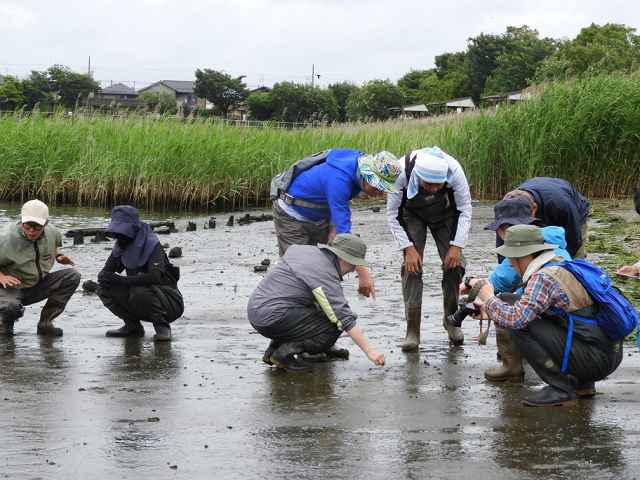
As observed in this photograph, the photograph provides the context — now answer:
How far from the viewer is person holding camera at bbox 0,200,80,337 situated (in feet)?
27.9

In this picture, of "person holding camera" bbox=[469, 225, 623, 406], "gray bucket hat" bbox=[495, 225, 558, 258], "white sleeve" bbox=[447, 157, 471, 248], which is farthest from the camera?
"white sleeve" bbox=[447, 157, 471, 248]

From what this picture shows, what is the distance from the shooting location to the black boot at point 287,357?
736 cm

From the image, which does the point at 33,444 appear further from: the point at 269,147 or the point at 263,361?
the point at 269,147

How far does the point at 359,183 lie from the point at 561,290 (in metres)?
2.26

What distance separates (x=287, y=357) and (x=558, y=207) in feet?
6.66

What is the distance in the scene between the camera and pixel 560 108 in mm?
21562

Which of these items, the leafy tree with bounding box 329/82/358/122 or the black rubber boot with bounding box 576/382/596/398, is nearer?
the black rubber boot with bounding box 576/382/596/398

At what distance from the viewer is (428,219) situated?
8.30m

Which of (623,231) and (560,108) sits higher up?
(560,108)

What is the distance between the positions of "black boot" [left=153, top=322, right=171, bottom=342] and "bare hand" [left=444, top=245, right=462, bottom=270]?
218 centimetres

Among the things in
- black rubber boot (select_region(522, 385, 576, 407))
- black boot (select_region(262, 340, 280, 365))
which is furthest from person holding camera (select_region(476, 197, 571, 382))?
black boot (select_region(262, 340, 280, 365))

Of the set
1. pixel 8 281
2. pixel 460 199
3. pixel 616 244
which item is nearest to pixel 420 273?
pixel 460 199

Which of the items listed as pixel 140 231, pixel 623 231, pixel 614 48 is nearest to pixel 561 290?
pixel 140 231

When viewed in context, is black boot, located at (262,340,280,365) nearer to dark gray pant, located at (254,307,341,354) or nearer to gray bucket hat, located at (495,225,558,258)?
dark gray pant, located at (254,307,341,354)
